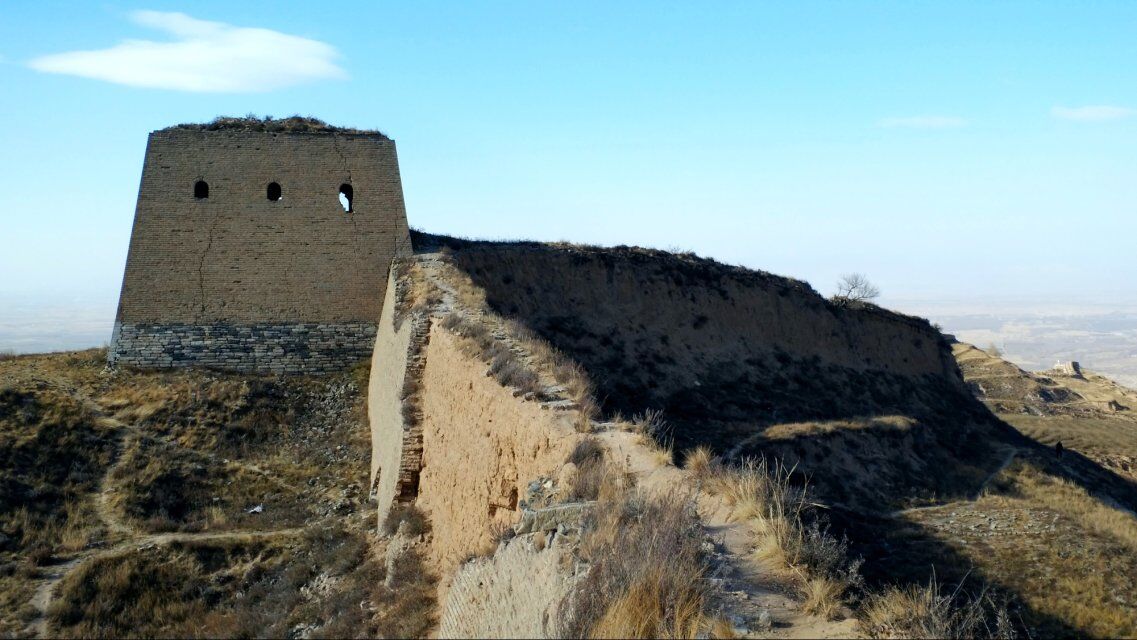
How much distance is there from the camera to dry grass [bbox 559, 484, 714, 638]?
205 inches

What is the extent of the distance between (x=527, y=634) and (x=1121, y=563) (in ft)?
25.9

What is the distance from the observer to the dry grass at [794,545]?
5.80 metres

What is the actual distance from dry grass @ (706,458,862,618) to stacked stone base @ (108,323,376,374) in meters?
13.1

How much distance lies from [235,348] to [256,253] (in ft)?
6.81

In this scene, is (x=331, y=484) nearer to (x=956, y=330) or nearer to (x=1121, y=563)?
(x=1121, y=563)

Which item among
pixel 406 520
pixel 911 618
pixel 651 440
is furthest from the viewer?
→ pixel 406 520

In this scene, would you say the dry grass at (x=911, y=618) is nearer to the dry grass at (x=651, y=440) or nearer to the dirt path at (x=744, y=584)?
the dirt path at (x=744, y=584)

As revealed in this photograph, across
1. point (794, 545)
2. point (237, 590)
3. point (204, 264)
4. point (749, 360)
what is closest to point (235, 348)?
point (204, 264)

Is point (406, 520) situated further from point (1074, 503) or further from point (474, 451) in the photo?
point (1074, 503)

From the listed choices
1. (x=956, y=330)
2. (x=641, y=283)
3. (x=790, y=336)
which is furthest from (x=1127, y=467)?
(x=956, y=330)

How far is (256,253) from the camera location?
19438 millimetres

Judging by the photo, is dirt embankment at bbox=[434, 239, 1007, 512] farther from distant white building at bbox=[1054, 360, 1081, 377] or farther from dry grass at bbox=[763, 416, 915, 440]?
distant white building at bbox=[1054, 360, 1081, 377]

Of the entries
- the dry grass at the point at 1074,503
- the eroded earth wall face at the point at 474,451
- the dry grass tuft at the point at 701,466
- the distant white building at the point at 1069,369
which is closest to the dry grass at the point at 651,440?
the dry grass tuft at the point at 701,466

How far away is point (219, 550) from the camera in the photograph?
1416cm
